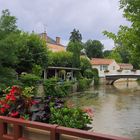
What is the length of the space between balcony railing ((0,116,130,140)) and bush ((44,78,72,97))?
23213 mm

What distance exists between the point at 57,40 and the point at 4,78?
143ft

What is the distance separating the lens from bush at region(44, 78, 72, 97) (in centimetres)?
2826

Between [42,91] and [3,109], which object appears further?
[42,91]

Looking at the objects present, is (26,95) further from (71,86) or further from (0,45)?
(71,86)

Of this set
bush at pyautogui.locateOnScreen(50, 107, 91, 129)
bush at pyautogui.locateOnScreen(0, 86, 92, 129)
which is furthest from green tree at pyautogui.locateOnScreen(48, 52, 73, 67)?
bush at pyautogui.locateOnScreen(50, 107, 91, 129)

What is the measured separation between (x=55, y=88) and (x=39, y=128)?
2548 centimetres

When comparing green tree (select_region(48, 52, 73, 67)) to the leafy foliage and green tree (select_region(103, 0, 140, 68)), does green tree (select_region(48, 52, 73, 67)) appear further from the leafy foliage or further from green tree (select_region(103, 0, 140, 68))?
green tree (select_region(103, 0, 140, 68))

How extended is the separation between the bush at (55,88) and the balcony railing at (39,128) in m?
23.2

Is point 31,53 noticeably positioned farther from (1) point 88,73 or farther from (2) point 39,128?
(2) point 39,128

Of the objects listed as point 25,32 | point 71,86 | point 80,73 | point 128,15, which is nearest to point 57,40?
point 80,73

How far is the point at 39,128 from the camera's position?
12.8 ft

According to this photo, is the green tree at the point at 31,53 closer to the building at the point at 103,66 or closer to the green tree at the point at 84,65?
the green tree at the point at 84,65

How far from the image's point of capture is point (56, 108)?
503 centimetres

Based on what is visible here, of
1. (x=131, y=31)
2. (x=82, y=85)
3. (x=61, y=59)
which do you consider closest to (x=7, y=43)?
(x=131, y=31)
